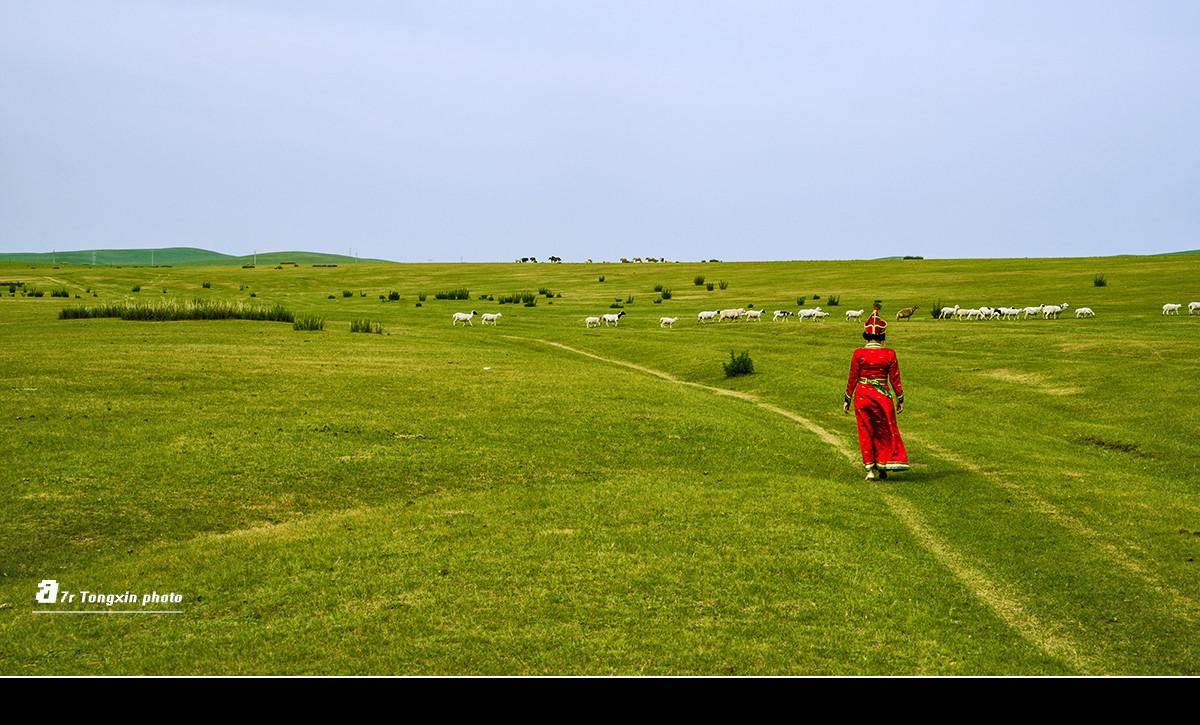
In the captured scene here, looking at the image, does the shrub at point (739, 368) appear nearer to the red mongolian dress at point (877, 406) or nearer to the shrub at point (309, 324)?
the red mongolian dress at point (877, 406)

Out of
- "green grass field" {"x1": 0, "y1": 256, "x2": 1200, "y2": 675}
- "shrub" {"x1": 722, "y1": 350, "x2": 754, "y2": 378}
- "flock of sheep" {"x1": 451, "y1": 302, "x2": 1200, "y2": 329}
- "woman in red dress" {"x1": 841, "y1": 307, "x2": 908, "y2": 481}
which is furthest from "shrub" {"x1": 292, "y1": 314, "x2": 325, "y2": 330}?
"woman in red dress" {"x1": 841, "y1": 307, "x2": 908, "y2": 481}

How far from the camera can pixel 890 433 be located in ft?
56.4

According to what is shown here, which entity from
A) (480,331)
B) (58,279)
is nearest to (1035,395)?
(480,331)

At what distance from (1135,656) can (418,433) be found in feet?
46.8

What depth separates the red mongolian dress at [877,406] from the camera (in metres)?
16.9

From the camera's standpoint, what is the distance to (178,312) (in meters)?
41.7

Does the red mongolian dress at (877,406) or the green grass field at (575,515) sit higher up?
the red mongolian dress at (877,406)

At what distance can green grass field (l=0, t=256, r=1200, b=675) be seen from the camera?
8.44 meters

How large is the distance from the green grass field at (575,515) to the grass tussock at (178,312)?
7.75 meters

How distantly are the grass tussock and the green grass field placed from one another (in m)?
7.75

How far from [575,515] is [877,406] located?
7.10 metres

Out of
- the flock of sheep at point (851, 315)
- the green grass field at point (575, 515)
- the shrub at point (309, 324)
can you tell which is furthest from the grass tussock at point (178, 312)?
the flock of sheep at point (851, 315)

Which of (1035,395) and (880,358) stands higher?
(880,358)
